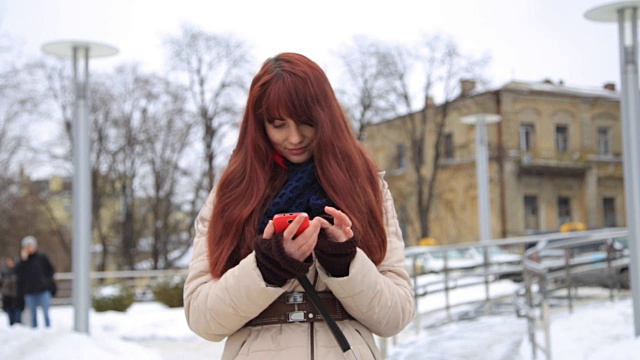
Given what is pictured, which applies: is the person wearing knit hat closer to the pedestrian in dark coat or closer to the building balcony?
the pedestrian in dark coat

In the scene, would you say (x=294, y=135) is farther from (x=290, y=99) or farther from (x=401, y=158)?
(x=401, y=158)

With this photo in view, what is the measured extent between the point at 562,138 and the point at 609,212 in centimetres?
404

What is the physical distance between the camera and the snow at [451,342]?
26.8ft

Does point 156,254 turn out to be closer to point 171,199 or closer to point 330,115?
point 171,199

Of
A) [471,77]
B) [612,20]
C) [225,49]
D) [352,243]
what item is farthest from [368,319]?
[471,77]

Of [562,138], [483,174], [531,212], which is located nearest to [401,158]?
[531,212]

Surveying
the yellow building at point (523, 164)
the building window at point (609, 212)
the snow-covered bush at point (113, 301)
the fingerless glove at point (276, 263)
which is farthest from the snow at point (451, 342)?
the building window at point (609, 212)

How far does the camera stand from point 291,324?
7.23 ft

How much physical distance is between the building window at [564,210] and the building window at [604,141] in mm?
2841

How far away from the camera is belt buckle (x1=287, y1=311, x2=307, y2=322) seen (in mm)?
2188

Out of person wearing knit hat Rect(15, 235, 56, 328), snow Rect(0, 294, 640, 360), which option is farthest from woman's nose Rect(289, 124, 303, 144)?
person wearing knit hat Rect(15, 235, 56, 328)

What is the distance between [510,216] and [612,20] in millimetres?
29336

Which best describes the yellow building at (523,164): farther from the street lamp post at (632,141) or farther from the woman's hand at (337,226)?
the woman's hand at (337,226)

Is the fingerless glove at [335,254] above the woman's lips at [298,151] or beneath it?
beneath
